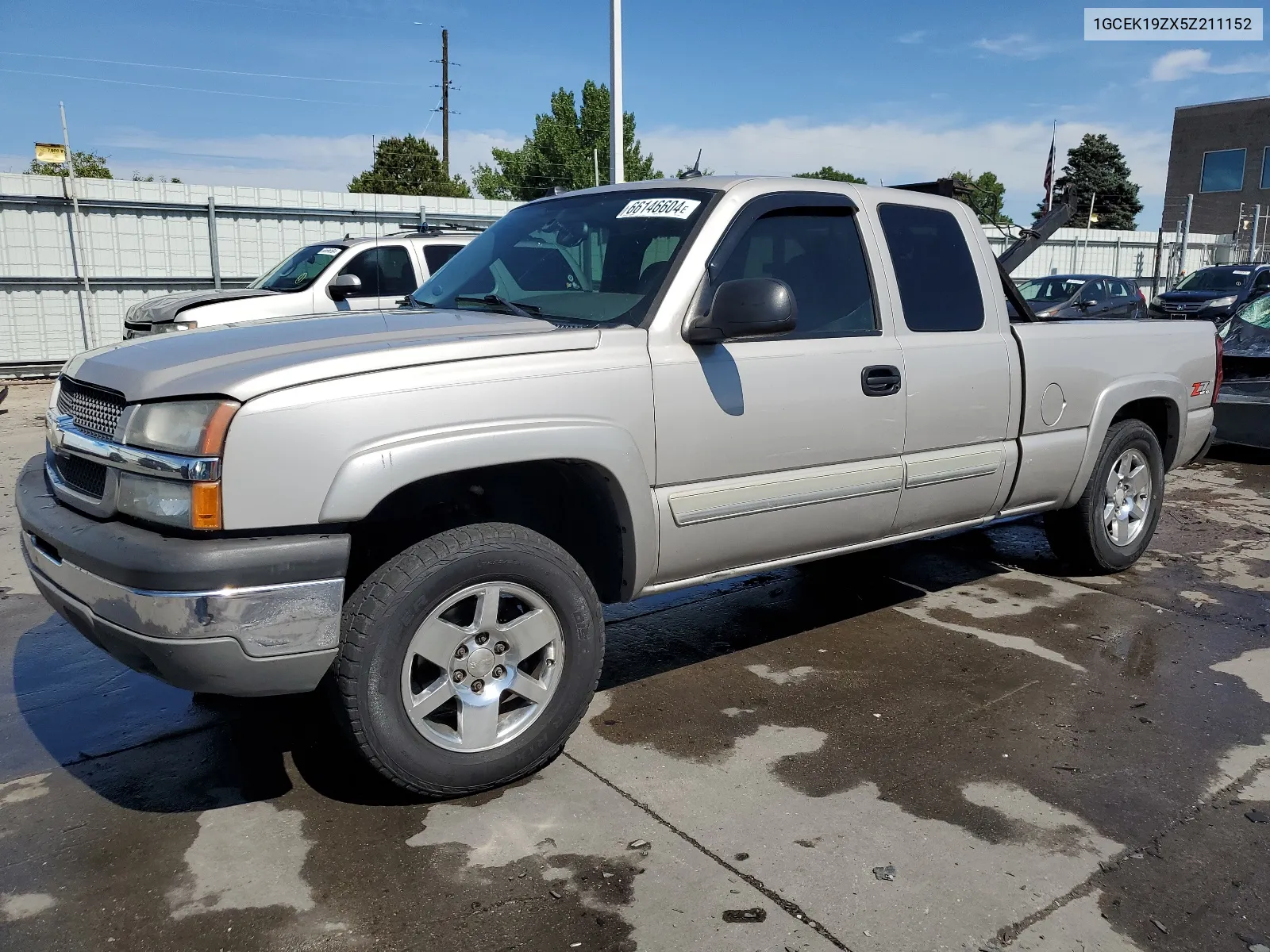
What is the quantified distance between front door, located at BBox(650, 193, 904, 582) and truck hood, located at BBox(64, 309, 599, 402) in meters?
0.48

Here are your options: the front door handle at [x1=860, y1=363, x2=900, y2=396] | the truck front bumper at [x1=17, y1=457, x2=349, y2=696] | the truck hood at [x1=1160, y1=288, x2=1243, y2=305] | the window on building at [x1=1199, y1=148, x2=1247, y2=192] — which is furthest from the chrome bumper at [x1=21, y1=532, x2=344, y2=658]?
the window on building at [x1=1199, y1=148, x2=1247, y2=192]

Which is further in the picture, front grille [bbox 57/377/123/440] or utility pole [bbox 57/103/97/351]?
utility pole [bbox 57/103/97/351]

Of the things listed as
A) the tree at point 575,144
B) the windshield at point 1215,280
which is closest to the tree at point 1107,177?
the tree at point 575,144

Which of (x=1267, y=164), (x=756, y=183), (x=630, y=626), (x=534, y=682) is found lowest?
(x=630, y=626)

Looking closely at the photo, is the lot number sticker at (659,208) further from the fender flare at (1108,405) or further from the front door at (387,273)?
the front door at (387,273)

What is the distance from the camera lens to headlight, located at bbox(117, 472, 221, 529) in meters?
2.63

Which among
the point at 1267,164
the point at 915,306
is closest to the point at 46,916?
the point at 915,306

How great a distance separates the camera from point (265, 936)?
253 cm

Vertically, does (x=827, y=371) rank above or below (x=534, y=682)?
above

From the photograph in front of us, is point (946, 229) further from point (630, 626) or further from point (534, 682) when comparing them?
point (534, 682)

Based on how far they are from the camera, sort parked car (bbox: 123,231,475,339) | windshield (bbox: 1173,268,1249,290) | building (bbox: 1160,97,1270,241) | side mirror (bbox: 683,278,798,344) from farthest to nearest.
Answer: building (bbox: 1160,97,1270,241)
windshield (bbox: 1173,268,1249,290)
parked car (bbox: 123,231,475,339)
side mirror (bbox: 683,278,798,344)

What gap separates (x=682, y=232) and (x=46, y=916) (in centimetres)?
286

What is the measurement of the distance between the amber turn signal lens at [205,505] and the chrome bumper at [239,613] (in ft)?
0.59

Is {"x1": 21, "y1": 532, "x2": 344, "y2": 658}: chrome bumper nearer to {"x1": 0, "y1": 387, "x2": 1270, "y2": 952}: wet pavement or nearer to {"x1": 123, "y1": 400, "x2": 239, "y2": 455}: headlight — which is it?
{"x1": 123, "y1": 400, "x2": 239, "y2": 455}: headlight
